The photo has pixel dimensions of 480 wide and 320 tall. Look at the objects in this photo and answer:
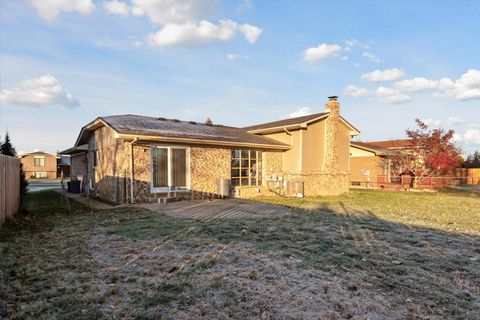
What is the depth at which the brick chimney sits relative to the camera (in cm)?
1770

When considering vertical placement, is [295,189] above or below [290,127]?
below

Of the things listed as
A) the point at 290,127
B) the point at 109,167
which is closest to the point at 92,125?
the point at 109,167

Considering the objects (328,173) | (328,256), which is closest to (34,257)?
(328,256)

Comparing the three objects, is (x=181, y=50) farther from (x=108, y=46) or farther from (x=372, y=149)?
(x=372, y=149)

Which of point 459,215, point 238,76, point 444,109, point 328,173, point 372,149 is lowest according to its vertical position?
point 459,215

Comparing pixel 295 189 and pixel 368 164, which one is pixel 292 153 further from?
pixel 368 164

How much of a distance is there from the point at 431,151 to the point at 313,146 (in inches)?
469

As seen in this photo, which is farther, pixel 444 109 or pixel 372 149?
pixel 372 149

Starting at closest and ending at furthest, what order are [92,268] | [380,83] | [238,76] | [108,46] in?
[92,268] → [108,46] → [238,76] → [380,83]

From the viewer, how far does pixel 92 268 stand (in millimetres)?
4645

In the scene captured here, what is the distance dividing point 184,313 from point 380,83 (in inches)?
1241

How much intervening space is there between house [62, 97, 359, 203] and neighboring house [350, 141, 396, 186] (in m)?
7.73

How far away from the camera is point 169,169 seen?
1284cm

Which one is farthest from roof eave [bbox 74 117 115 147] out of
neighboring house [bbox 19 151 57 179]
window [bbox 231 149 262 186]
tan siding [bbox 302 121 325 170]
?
neighboring house [bbox 19 151 57 179]
